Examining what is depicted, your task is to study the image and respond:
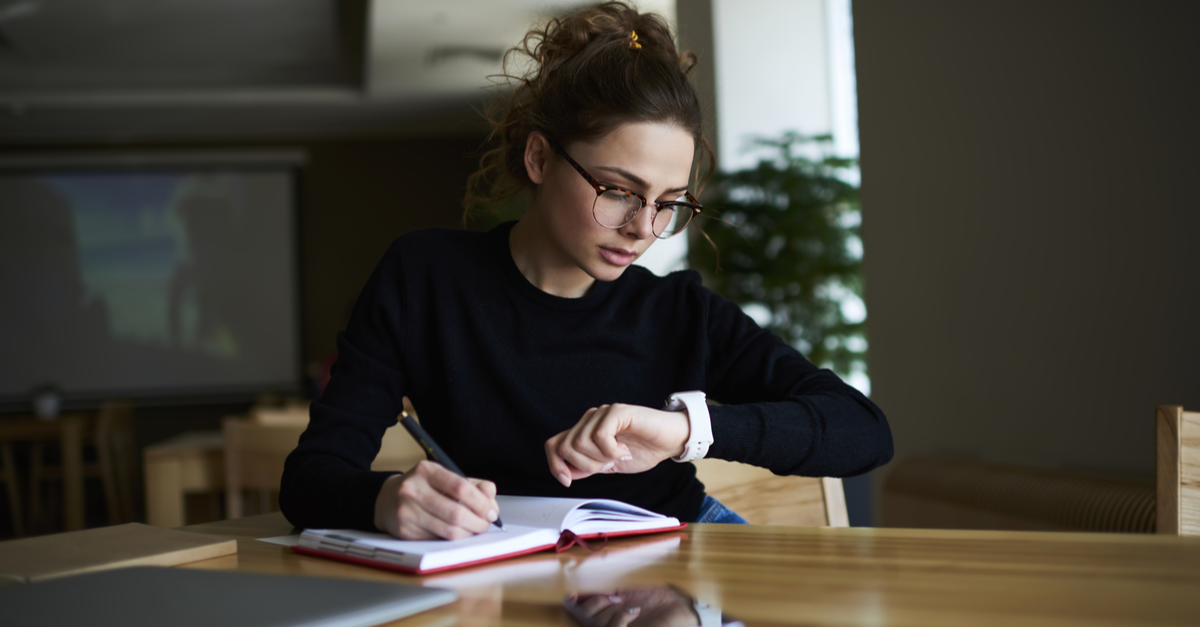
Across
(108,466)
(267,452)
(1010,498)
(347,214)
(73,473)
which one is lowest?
(108,466)

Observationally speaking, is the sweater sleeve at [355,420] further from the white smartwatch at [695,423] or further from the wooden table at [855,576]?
the white smartwatch at [695,423]

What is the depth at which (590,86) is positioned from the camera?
1155mm

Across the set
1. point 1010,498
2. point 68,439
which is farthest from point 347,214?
point 1010,498

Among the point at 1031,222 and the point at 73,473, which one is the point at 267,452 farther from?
the point at 73,473

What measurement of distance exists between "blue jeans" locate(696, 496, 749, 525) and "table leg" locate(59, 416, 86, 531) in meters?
5.45

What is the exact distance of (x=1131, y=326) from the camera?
1.76 meters

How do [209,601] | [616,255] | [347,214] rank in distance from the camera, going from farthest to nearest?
1. [347,214]
2. [616,255]
3. [209,601]

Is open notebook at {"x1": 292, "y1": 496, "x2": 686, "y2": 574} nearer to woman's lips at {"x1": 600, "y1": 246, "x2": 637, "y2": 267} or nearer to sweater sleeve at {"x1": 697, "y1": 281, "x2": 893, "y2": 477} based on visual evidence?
sweater sleeve at {"x1": 697, "y1": 281, "x2": 893, "y2": 477}

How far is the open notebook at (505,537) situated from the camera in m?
0.75

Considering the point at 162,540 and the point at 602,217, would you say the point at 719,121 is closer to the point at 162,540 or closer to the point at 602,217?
the point at 602,217

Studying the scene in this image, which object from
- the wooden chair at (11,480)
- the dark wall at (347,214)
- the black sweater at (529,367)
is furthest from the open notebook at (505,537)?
the dark wall at (347,214)

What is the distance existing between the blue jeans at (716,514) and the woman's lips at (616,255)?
14.2 inches

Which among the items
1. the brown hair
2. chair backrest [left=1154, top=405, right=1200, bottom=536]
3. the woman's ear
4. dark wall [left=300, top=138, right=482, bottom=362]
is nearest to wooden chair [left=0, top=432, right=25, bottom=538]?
dark wall [left=300, top=138, right=482, bottom=362]

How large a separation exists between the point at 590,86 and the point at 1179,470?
78 cm
